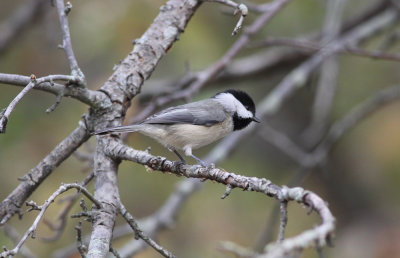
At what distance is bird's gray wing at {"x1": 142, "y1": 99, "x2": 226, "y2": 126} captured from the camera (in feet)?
11.1

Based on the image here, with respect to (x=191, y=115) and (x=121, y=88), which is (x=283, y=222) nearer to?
(x=121, y=88)

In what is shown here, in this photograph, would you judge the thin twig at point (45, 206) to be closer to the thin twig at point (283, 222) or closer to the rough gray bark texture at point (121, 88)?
the rough gray bark texture at point (121, 88)

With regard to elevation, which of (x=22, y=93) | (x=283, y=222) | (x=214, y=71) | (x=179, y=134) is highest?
(x=214, y=71)

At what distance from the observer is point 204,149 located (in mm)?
5828

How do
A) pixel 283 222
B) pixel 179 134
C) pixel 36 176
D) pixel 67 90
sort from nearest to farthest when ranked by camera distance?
pixel 283 222 < pixel 67 90 < pixel 36 176 < pixel 179 134

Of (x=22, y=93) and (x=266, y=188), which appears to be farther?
(x=22, y=93)

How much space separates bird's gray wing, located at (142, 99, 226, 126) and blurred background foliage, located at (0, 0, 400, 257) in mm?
1220

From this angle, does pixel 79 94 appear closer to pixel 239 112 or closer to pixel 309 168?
pixel 239 112

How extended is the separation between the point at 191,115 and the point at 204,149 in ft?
7.79

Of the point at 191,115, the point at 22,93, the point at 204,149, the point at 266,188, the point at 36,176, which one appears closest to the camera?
the point at 266,188

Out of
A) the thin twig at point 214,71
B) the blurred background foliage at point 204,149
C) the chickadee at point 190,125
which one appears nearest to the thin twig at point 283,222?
the chickadee at point 190,125

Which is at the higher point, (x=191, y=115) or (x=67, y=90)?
(x=191, y=115)

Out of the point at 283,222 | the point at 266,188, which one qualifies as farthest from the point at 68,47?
the point at 283,222

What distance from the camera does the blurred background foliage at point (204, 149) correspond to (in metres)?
4.54
